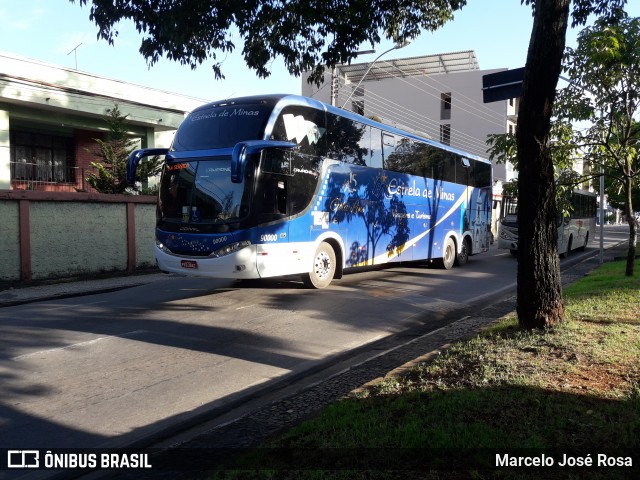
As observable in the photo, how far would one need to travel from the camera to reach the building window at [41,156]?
1961 centimetres

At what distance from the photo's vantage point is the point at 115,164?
17328mm

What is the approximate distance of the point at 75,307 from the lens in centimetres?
1020

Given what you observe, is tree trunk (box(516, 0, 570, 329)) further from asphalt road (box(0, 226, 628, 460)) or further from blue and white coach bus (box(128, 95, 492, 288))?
blue and white coach bus (box(128, 95, 492, 288))

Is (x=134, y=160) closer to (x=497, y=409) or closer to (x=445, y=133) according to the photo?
(x=497, y=409)

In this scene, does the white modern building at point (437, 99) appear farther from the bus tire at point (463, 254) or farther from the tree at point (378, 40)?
the tree at point (378, 40)

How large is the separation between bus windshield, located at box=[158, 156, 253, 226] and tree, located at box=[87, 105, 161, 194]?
6865mm

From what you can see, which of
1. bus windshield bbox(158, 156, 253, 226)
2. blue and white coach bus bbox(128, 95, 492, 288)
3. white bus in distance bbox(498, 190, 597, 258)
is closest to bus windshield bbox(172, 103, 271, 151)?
blue and white coach bus bbox(128, 95, 492, 288)

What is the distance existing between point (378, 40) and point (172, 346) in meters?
5.99

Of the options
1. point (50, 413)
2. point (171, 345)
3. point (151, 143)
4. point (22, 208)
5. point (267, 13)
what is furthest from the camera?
point (151, 143)

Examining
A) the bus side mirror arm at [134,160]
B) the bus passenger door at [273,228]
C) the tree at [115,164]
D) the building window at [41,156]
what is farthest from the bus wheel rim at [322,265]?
the building window at [41,156]

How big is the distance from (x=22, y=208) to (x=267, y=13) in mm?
8684

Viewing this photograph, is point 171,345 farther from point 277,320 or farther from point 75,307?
point 75,307

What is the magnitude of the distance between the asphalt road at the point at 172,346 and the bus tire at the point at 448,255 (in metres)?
4.29

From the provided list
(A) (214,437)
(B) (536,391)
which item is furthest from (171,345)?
(B) (536,391)
